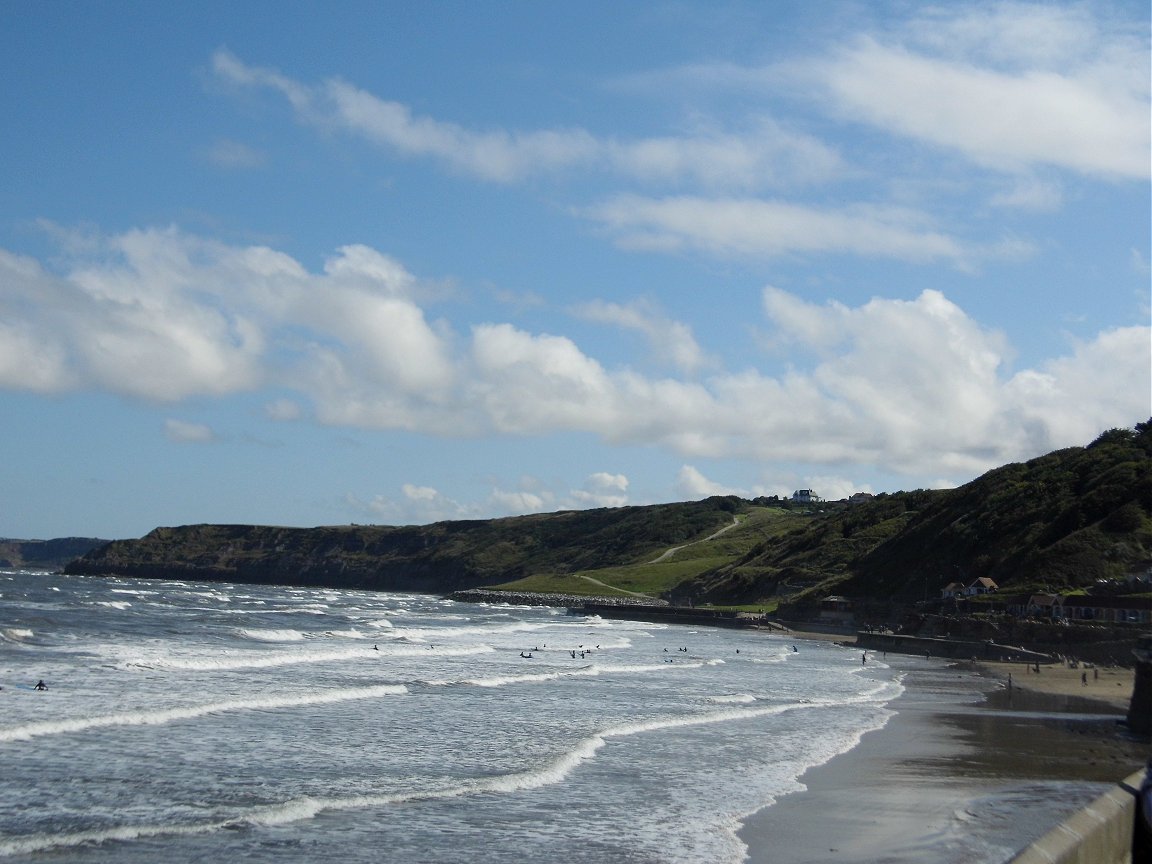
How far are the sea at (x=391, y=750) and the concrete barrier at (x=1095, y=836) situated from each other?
1042 centimetres

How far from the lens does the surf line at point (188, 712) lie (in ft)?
90.5

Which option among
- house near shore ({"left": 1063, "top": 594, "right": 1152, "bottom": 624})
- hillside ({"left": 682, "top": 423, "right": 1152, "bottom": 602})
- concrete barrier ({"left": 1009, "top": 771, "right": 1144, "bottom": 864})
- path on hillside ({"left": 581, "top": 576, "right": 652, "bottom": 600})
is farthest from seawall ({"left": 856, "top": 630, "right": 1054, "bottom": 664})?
path on hillside ({"left": 581, "top": 576, "right": 652, "bottom": 600})

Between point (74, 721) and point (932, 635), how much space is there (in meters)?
69.2

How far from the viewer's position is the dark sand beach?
19.4 m

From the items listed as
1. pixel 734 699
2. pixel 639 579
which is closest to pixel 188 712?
pixel 734 699

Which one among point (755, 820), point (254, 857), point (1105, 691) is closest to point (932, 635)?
point (1105, 691)

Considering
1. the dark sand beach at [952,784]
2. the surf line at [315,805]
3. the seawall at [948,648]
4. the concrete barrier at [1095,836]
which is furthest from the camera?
the seawall at [948,648]

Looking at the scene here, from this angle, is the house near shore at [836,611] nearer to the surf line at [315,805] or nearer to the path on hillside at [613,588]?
the path on hillside at [613,588]

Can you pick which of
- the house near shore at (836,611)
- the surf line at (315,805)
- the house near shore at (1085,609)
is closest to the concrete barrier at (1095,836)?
the surf line at (315,805)

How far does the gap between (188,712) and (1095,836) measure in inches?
1151

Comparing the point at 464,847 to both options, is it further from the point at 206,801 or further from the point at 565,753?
the point at 565,753

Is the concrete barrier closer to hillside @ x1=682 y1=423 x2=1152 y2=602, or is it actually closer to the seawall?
the seawall

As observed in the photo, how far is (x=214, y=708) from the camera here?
3366cm

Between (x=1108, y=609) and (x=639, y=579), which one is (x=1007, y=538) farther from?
(x=639, y=579)
